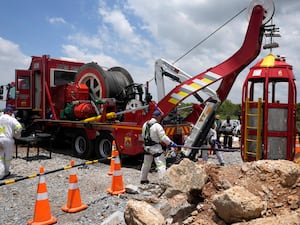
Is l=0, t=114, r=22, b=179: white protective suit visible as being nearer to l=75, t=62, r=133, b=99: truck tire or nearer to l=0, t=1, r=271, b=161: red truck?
l=0, t=1, r=271, b=161: red truck

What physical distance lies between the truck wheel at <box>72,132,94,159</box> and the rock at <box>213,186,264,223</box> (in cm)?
737

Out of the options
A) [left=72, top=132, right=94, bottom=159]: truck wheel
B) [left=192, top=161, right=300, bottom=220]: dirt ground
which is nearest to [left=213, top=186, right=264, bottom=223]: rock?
[left=192, top=161, right=300, bottom=220]: dirt ground

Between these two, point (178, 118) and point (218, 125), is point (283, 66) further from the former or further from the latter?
point (218, 125)

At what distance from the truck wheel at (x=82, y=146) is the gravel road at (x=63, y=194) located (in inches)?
28.6

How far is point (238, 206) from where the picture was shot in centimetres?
317

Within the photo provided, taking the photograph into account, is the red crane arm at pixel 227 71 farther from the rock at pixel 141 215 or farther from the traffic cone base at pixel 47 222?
the rock at pixel 141 215

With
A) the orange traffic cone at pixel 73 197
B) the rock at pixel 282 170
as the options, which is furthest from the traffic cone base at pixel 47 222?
the rock at pixel 282 170

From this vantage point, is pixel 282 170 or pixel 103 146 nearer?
pixel 282 170

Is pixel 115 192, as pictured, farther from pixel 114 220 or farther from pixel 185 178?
pixel 185 178

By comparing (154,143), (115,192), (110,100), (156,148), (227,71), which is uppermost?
(227,71)

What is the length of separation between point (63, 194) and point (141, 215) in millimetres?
3143

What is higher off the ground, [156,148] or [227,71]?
[227,71]

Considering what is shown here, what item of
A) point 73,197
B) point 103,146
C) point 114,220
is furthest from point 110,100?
point 114,220

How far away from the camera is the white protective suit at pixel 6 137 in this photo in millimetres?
7766
